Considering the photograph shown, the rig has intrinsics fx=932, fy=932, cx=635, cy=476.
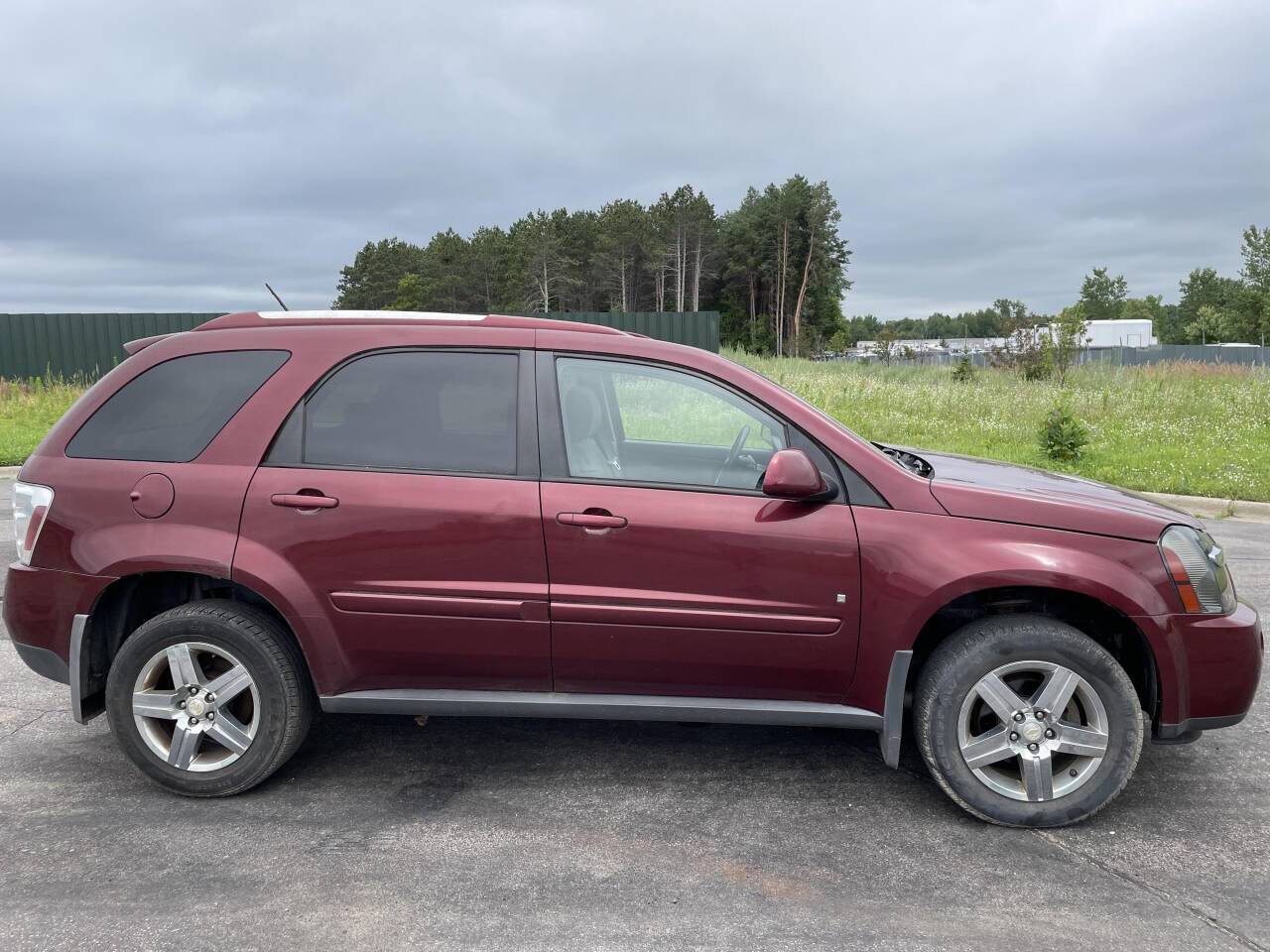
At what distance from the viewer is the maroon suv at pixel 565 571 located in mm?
3318

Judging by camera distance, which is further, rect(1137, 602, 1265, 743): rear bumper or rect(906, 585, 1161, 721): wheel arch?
rect(906, 585, 1161, 721): wheel arch

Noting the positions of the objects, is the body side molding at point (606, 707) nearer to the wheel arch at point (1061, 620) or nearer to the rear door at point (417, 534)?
the rear door at point (417, 534)

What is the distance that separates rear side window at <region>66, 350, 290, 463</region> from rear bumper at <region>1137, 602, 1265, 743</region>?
347 centimetres

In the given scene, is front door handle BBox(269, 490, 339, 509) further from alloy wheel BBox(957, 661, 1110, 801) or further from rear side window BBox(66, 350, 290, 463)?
alloy wheel BBox(957, 661, 1110, 801)

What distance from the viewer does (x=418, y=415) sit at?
360cm

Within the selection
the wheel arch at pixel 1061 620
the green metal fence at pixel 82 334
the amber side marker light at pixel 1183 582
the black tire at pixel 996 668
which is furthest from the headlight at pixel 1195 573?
the green metal fence at pixel 82 334

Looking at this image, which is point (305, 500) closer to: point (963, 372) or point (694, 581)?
point (694, 581)

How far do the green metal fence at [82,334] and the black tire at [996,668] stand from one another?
23410 mm

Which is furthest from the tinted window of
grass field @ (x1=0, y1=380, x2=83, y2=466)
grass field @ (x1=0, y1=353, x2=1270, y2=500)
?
grass field @ (x1=0, y1=380, x2=83, y2=466)

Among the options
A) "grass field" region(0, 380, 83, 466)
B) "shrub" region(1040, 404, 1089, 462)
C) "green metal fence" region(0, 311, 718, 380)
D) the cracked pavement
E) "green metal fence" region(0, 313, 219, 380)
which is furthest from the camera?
"green metal fence" region(0, 313, 219, 380)

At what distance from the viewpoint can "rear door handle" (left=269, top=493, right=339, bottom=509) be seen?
11.3ft

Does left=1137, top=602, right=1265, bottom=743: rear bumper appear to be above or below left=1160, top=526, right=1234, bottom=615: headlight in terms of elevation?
below

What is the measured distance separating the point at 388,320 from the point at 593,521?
1226 millimetres

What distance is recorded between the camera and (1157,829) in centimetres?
338
